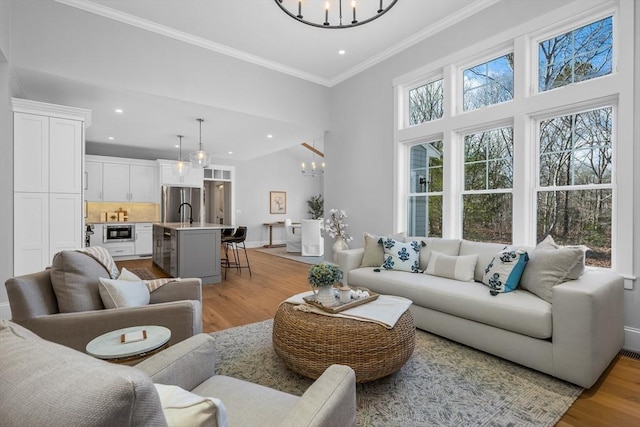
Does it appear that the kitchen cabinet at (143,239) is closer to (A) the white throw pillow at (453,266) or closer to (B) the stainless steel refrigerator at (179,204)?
(B) the stainless steel refrigerator at (179,204)

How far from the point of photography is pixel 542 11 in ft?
A: 10.3

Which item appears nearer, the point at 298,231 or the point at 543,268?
the point at 543,268

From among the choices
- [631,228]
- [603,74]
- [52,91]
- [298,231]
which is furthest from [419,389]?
[298,231]

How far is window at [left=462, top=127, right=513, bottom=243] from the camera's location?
3580mm

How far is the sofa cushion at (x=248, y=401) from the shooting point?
3.54 ft

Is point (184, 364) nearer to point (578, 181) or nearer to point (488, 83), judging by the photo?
point (578, 181)

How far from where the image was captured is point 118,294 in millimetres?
1953

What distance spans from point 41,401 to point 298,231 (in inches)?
325

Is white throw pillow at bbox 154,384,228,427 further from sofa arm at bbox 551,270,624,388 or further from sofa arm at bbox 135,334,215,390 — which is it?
sofa arm at bbox 551,270,624,388

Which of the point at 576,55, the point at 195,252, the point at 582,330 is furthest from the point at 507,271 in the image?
the point at 195,252

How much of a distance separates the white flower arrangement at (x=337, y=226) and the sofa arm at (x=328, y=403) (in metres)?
4.19

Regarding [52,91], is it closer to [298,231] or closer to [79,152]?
[79,152]

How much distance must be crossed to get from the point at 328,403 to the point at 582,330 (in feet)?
6.61

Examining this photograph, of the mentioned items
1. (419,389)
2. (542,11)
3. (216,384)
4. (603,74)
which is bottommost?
(419,389)
